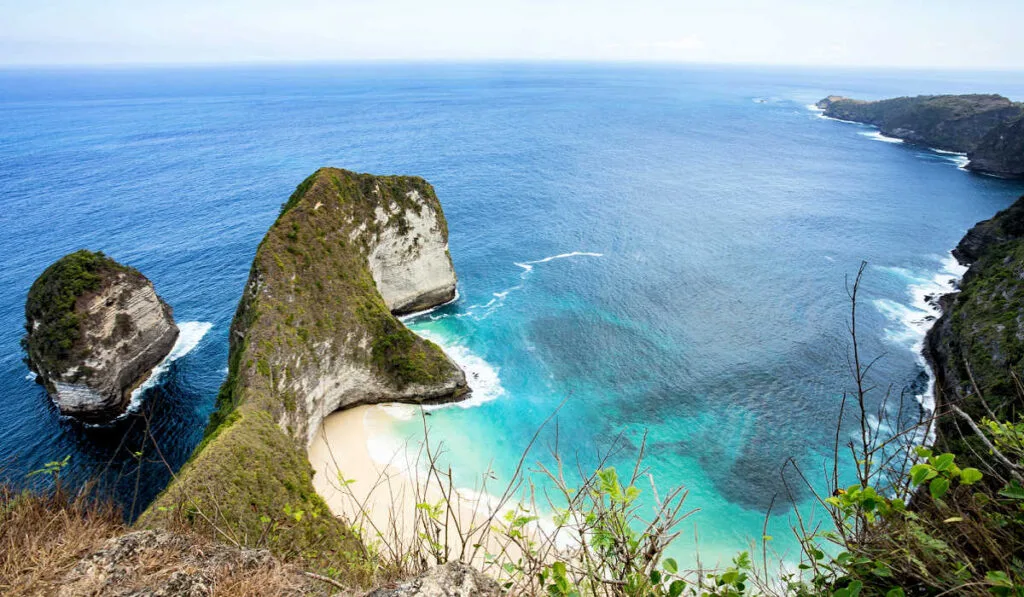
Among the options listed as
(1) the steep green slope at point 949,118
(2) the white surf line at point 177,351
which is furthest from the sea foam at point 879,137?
(2) the white surf line at point 177,351

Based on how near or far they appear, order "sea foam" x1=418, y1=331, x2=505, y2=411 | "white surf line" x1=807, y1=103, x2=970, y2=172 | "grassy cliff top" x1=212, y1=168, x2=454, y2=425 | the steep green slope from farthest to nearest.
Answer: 1. the steep green slope
2. "white surf line" x1=807, y1=103, x2=970, y2=172
3. "sea foam" x1=418, y1=331, x2=505, y2=411
4. "grassy cliff top" x1=212, y1=168, x2=454, y2=425

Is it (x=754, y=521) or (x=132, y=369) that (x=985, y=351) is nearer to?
(x=754, y=521)

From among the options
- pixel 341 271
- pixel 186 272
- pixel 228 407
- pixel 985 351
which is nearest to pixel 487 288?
pixel 341 271

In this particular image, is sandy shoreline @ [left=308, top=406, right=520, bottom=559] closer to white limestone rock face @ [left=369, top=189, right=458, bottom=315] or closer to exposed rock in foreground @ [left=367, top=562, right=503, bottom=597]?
white limestone rock face @ [left=369, top=189, right=458, bottom=315]

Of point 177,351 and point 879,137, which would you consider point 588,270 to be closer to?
point 177,351

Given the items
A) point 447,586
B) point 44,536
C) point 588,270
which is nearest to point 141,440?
point 44,536

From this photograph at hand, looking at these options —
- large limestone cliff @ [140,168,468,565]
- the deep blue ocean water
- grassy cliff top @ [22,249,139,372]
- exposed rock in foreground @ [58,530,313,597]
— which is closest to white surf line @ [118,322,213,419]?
the deep blue ocean water
